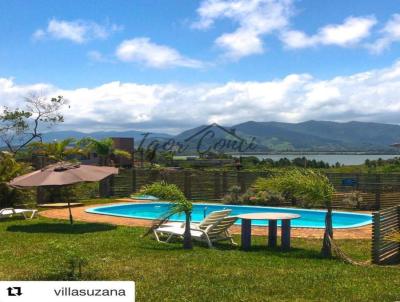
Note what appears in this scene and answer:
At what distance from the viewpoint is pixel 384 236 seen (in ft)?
29.3

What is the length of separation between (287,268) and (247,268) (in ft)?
2.15

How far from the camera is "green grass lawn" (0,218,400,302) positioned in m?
6.36

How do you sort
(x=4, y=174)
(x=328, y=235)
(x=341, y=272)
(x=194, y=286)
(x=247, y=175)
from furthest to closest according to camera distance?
(x=247, y=175) < (x=4, y=174) < (x=328, y=235) < (x=341, y=272) < (x=194, y=286)

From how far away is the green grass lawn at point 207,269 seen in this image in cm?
636

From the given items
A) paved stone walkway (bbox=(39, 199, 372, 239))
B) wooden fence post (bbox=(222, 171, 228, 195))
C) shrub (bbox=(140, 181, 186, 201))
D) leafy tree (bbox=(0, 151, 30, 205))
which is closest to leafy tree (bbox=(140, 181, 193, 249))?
shrub (bbox=(140, 181, 186, 201))

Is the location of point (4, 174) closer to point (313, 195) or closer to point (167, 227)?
point (167, 227)

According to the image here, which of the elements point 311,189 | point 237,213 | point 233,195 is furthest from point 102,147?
point 311,189

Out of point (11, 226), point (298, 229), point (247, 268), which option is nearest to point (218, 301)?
point (247, 268)

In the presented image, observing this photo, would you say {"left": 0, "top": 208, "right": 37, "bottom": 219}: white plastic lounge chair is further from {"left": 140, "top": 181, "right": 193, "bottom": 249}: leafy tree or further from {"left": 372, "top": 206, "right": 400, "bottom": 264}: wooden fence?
{"left": 372, "top": 206, "right": 400, "bottom": 264}: wooden fence

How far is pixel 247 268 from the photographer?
808 cm

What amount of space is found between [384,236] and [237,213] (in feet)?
38.7

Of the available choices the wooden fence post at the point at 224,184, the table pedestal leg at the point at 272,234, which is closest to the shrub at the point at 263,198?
the wooden fence post at the point at 224,184

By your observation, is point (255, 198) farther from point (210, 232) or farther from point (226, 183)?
point (210, 232)

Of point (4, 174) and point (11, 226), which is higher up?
point (4, 174)
